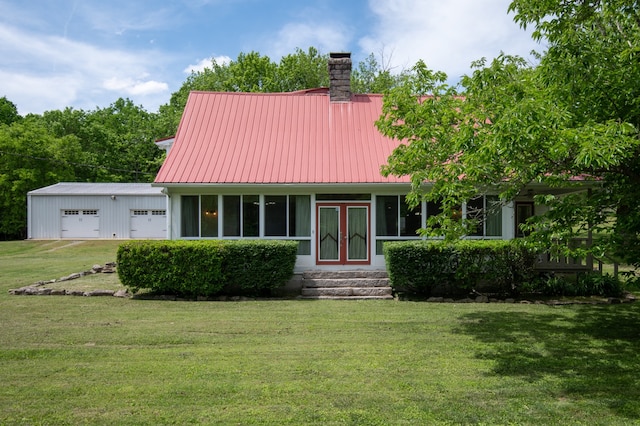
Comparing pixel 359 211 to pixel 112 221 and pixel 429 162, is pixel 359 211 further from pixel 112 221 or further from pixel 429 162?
pixel 112 221

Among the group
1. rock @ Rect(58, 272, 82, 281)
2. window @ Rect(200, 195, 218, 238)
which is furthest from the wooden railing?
rock @ Rect(58, 272, 82, 281)

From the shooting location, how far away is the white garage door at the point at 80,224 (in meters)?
27.4

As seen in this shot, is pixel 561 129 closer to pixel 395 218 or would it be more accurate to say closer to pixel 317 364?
pixel 317 364

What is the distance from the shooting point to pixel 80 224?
27469mm

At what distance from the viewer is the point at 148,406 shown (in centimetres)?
443

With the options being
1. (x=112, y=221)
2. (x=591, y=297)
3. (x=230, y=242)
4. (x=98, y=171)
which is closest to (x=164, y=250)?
(x=230, y=242)

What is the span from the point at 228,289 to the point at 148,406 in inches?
278

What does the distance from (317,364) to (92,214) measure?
26.1m

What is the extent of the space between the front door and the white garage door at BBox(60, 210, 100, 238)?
2046 centimetres

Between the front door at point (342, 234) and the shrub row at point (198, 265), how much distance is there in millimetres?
1891

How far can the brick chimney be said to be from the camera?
15789 millimetres

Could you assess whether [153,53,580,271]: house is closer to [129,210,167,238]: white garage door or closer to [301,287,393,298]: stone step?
[301,287,393,298]: stone step

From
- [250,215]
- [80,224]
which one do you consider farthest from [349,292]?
[80,224]

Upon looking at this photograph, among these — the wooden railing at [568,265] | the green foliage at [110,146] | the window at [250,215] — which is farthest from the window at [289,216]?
the green foliage at [110,146]
